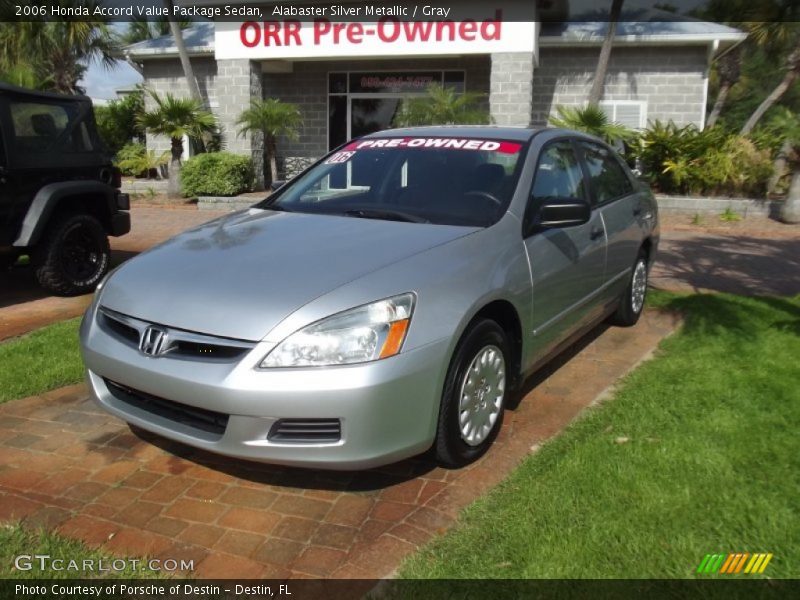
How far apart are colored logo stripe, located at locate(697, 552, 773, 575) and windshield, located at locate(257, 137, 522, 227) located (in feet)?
6.05

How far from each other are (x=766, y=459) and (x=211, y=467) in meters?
2.69

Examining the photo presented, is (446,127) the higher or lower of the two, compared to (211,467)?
higher

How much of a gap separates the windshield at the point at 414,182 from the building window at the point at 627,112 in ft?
42.0

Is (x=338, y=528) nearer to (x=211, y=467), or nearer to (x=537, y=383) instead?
(x=211, y=467)

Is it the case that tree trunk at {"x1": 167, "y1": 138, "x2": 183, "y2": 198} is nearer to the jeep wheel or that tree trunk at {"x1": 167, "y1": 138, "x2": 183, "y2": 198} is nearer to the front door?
the jeep wheel

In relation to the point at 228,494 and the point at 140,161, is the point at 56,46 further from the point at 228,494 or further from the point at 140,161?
the point at 228,494

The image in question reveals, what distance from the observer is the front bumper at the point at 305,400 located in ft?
8.88

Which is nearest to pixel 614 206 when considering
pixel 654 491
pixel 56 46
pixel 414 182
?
pixel 414 182

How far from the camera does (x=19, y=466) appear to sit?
340 cm

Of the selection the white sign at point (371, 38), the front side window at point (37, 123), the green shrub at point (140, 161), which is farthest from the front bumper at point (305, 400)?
the green shrub at point (140, 161)

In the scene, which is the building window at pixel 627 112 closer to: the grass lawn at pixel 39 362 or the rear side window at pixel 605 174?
the rear side window at pixel 605 174

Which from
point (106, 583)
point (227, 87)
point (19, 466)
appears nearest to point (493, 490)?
point (106, 583)

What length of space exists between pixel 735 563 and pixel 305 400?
5.69 ft

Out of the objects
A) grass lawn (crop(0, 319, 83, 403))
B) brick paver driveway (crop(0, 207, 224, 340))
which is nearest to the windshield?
grass lawn (crop(0, 319, 83, 403))
